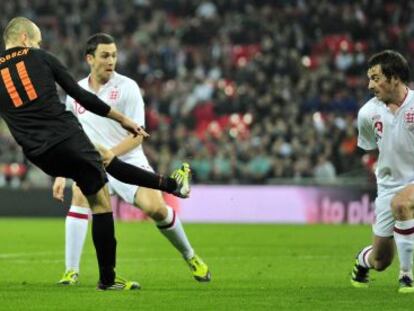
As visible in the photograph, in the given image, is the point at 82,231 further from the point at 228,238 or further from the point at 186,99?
the point at 186,99

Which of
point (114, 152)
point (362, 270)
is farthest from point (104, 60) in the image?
point (362, 270)

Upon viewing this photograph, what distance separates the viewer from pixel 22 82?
890cm

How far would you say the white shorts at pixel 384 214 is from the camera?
9461 millimetres

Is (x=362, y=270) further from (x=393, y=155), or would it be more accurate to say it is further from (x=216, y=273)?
(x=216, y=273)

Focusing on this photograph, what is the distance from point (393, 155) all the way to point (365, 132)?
43cm

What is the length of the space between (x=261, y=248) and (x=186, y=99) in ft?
40.7

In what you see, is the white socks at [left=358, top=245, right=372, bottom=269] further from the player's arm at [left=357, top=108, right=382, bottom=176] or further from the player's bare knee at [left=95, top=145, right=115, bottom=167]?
the player's bare knee at [left=95, top=145, right=115, bottom=167]

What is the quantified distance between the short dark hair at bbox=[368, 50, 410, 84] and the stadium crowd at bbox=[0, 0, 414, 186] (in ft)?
47.6

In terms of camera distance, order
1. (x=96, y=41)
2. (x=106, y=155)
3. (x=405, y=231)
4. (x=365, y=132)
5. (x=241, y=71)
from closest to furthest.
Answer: (x=405, y=231)
(x=106, y=155)
(x=365, y=132)
(x=96, y=41)
(x=241, y=71)

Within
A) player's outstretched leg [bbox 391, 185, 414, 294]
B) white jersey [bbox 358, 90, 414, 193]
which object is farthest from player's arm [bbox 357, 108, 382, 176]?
player's outstretched leg [bbox 391, 185, 414, 294]

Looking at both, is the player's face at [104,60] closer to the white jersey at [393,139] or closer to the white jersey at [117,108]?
the white jersey at [117,108]

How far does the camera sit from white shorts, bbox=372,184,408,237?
946cm

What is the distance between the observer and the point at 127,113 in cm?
1047

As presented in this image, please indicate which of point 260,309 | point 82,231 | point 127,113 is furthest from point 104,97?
point 260,309
